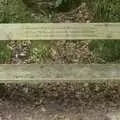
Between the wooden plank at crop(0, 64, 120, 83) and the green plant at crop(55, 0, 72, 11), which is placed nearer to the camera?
the wooden plank at crop(0, 64, 120, 83)

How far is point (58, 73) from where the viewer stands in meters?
4.59

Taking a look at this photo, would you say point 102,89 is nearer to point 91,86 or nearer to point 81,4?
point 91,86

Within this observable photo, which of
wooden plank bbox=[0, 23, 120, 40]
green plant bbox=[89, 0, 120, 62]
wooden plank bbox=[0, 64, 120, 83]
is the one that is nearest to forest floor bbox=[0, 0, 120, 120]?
green plant bbox=[89, 0, 120, 62]

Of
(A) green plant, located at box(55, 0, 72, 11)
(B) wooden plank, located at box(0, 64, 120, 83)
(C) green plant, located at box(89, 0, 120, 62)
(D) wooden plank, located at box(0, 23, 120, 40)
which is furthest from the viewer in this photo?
(A) green plant, located at box(55, 0, 72, 11)

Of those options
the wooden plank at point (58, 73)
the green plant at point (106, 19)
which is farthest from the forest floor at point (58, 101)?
the wooden plank at point (58, 73)

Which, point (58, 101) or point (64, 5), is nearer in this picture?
point (58, 101)

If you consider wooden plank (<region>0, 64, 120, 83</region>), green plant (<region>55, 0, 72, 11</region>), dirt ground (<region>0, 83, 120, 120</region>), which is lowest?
dirt ground (<region>0, 83, 120, 120</region>)

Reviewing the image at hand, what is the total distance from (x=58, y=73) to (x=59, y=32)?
0.52 metres

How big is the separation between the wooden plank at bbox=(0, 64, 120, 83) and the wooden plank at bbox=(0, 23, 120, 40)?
44 centimetres

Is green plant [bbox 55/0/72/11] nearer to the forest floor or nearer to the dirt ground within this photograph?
the forest floor

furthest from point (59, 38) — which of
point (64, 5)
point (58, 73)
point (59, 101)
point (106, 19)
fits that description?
point (64, 5)

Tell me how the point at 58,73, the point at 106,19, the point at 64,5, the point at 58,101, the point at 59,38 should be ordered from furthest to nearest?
1. the point at 64,5
2. the point at 106,19
3. the point at 58,101
4. the point at 58,73
5. the point at 59,38

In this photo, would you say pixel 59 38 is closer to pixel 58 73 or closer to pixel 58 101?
pixel 58 73

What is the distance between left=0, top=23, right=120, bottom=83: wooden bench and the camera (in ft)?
14.4
